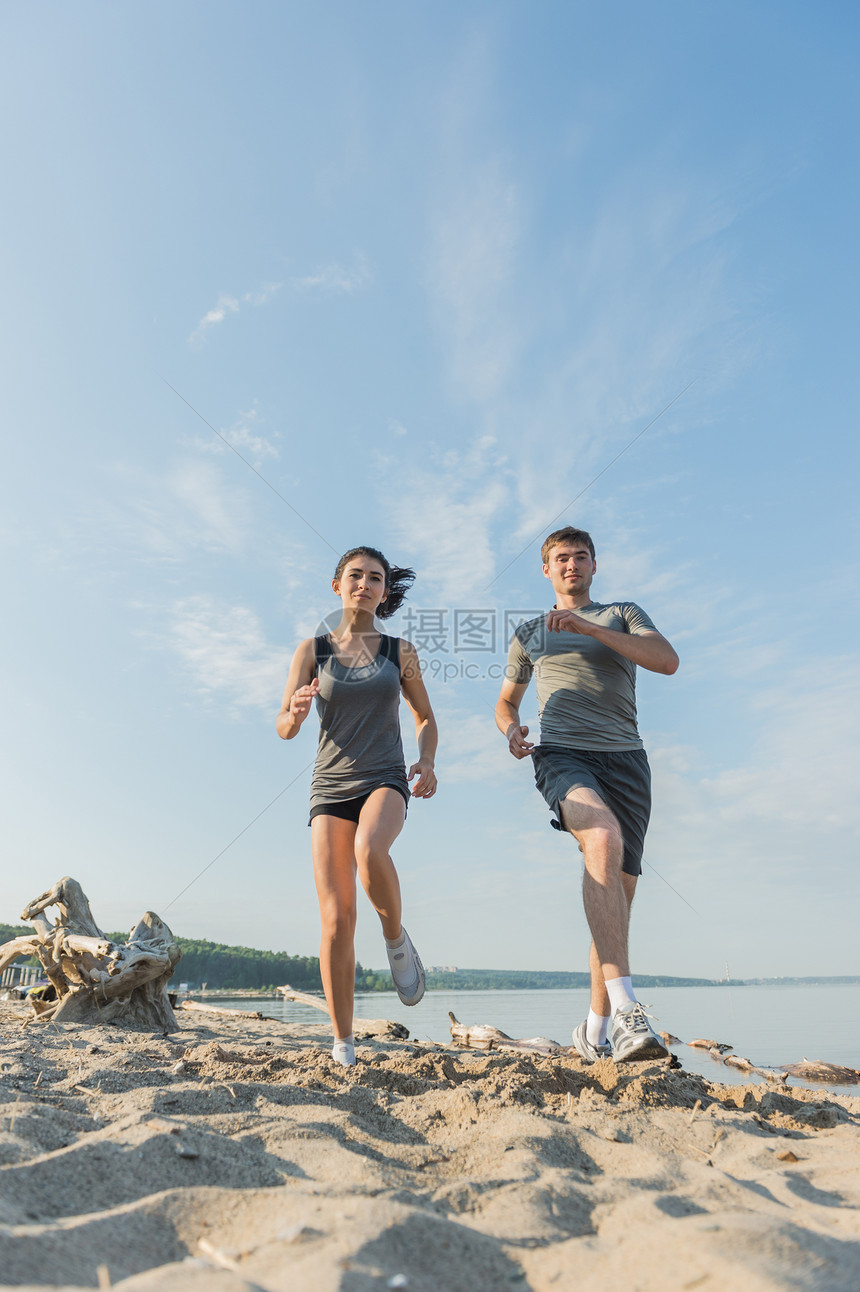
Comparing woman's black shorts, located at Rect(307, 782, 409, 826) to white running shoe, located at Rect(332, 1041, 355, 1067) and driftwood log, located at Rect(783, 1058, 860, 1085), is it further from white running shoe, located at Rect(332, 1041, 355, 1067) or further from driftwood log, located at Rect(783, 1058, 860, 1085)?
driftwood log, located at Rect(783, 1058, 860, 1085)

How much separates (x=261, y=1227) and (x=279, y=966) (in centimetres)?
4724

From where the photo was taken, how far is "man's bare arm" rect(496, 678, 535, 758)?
4.33m

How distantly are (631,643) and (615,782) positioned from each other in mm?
744

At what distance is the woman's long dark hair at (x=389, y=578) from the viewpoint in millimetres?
4395

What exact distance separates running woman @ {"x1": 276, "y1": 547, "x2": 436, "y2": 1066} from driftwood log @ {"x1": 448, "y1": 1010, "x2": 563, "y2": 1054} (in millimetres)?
1745

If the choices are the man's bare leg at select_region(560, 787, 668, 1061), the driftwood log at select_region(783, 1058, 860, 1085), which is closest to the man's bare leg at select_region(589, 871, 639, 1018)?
the man's bare leg at select_region(560, 787, 668, 1061)

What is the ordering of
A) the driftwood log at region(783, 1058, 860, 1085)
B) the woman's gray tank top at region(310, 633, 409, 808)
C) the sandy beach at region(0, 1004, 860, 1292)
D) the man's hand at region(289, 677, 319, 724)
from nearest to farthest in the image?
1. the sandy beach at region(0, 1004, 860, 1292)
2. the man's hand at region(289, 677, 319, 724)
3. the woman's gray tank top at region(310, 633, 409, 808)
4. the driftwood log at region(783, 1058, 860, 1085)

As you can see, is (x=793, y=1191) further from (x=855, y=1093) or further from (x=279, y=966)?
(x=279, y=966)

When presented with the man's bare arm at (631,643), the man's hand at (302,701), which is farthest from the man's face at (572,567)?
the man's hand at (302,701)

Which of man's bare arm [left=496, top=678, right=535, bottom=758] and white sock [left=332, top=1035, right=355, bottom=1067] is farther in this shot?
man's bare arm [left=496, top=678, right=535, bottom=758]

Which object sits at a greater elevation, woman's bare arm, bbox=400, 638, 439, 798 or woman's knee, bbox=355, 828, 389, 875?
woman's bare arm, bbox=400, 638, 439, 798

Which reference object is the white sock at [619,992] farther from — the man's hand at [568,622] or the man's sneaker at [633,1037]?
the man's hand at [568,622]

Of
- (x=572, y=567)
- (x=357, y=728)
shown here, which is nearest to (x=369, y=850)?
(x=357, y=728)

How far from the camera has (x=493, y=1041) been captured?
221 inches
